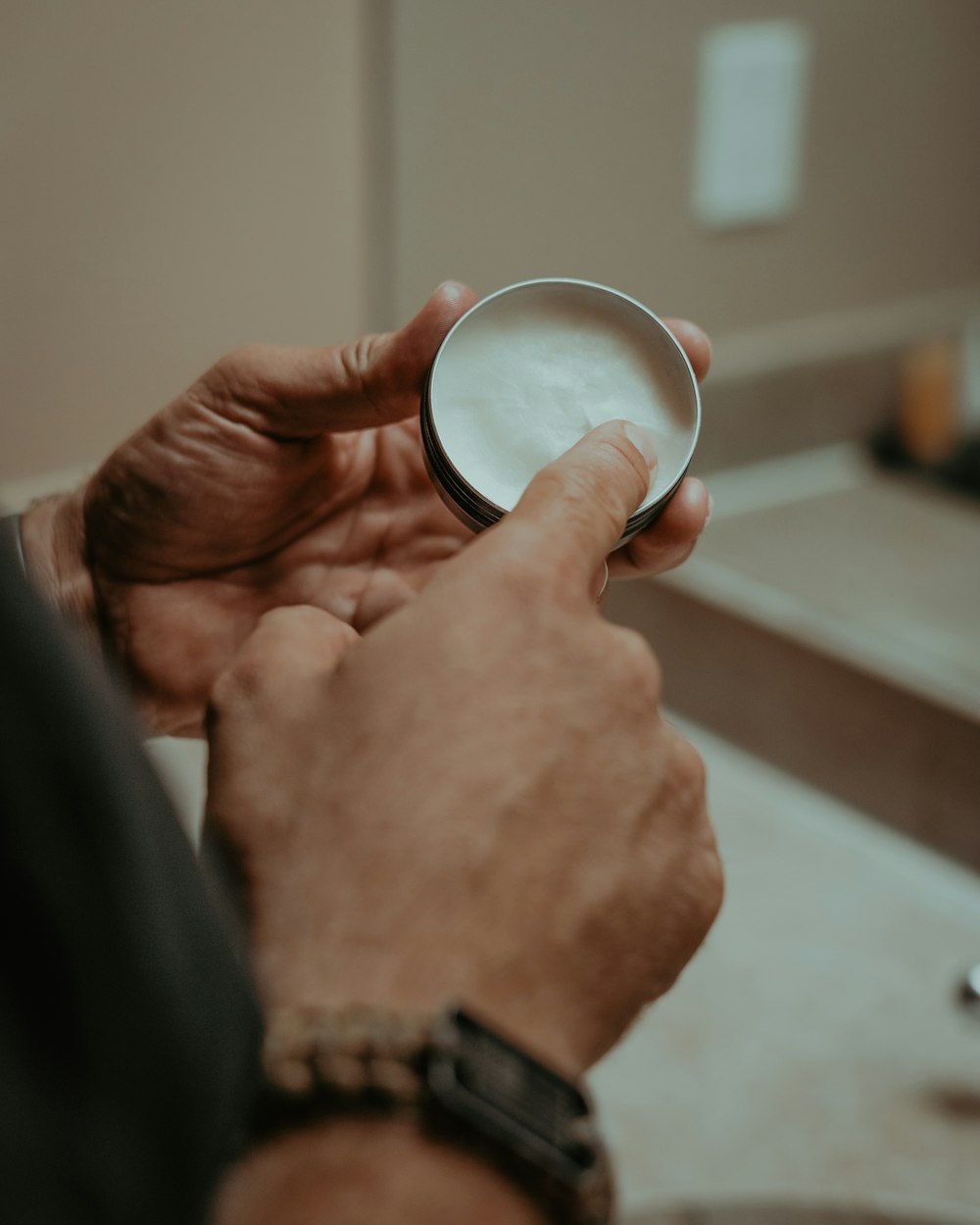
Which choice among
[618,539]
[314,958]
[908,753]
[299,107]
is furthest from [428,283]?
[314,958]

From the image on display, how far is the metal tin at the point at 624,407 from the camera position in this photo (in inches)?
21.5

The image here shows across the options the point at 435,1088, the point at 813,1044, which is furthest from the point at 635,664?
the point at 813,1044

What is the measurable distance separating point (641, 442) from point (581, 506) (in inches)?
3.6

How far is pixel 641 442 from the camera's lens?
21.5 inches

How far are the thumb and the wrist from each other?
12cm

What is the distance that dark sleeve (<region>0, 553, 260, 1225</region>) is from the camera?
0.30 m

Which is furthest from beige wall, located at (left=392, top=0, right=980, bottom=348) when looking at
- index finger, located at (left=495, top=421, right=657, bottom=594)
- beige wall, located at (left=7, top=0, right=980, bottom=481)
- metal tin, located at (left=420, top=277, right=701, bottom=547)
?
Result: index finger, located at (left=495, top=421, right=657, bottom=594)

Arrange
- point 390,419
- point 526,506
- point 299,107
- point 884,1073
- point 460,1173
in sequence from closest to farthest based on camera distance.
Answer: point 460,1173 → point 526,506 → point 390,419 → point 884,1073 → point 299,107

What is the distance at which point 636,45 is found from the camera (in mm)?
1119

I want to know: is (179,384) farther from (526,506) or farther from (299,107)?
(526,506)

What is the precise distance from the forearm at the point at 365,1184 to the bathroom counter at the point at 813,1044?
1.42ft

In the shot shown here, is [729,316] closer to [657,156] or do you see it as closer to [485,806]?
[657,156]

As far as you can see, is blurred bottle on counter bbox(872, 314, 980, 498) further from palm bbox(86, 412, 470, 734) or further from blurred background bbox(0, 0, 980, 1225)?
palm bbox(86, 412, 470, 734)

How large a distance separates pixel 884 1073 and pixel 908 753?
291mm
